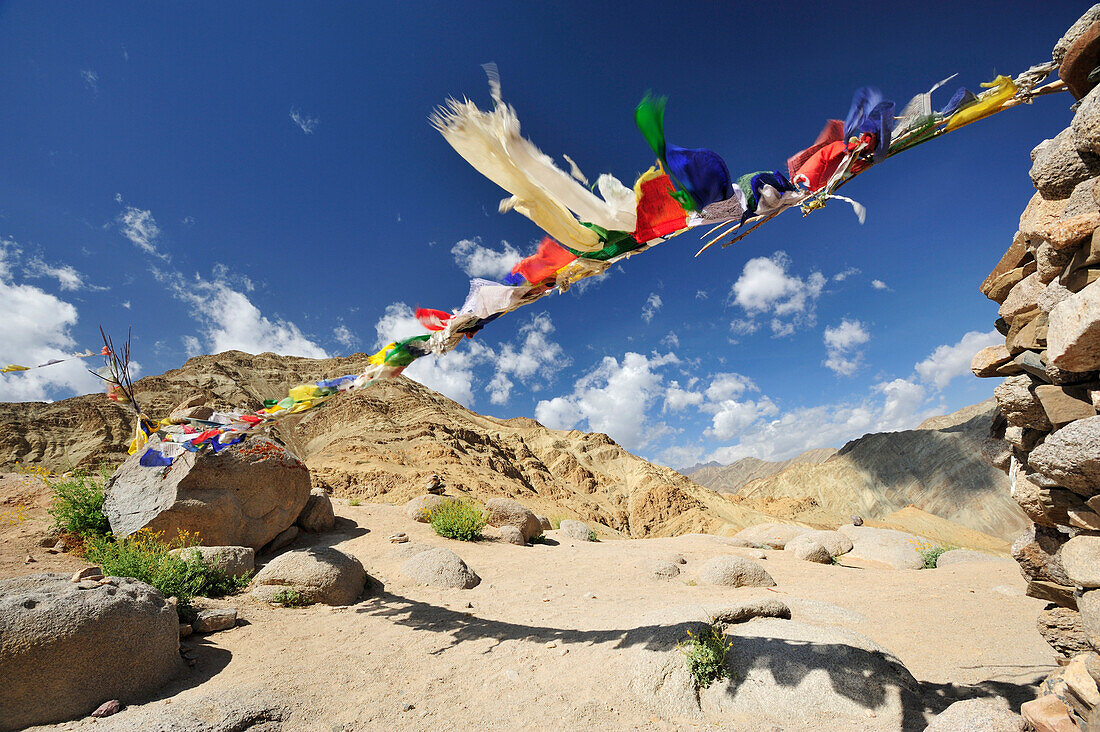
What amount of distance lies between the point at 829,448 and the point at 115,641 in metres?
98.4

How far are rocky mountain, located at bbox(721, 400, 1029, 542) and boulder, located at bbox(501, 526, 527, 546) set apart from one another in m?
30.7

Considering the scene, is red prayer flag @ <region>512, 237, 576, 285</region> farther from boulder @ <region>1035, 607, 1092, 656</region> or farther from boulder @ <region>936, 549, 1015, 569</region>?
boulder @ <region>936, 549, 1015, 569</region>

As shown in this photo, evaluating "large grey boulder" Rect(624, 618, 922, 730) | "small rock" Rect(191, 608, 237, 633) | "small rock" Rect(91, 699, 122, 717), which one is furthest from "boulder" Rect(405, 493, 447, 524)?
"large grey boulder" Rect(624, 618, 922, 730)

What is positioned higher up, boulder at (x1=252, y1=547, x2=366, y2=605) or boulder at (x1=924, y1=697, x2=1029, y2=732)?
boulder at (x1=252, y1=547, x2=366, y2=605)

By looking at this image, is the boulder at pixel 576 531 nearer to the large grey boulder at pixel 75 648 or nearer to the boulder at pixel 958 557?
the boulder at pixel 958 557

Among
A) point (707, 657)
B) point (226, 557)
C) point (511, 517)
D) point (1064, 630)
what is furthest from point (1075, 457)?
point (511, 517)

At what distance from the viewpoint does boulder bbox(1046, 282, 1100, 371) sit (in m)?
2.08

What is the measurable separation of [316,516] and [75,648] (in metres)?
6.74

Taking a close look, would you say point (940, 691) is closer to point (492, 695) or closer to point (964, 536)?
point (492, 695)

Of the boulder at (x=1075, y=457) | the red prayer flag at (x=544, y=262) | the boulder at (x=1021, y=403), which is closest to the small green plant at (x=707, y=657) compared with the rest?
the boulder at (x=1075, y=457)

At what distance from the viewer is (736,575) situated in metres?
7.80

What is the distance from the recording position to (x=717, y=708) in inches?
134

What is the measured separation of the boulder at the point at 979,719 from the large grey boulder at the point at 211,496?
973cm

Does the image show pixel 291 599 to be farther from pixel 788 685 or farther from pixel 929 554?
pixel 929 554
